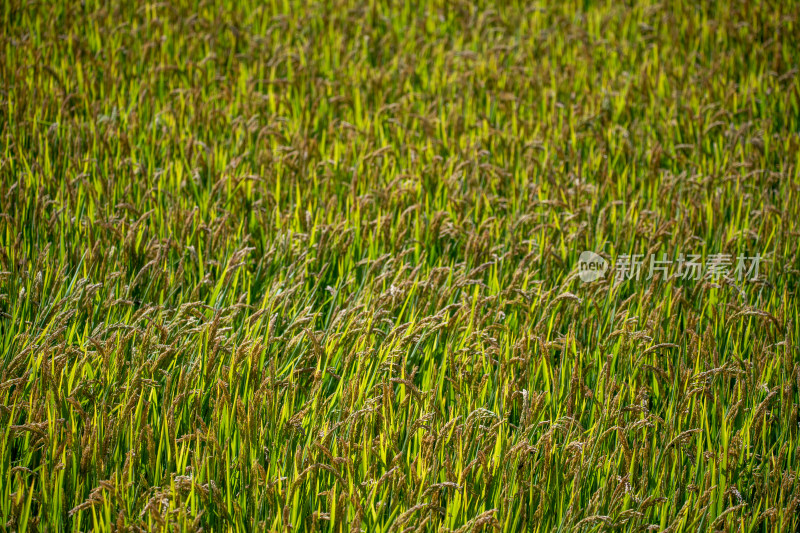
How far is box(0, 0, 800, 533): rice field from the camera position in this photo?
6.34ft

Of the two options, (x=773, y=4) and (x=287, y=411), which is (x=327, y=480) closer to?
(x=287, y=411)

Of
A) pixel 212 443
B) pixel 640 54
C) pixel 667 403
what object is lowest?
pixel 667 403

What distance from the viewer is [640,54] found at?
548 centimetres

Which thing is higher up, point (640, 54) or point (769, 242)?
point (640, 54)

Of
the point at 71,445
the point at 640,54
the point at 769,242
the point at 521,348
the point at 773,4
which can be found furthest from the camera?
the point at 773,4

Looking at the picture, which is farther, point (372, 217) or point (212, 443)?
point (372, 217)

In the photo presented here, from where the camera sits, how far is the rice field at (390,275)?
193 cm

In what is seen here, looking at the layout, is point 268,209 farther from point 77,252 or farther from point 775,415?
point 775,415

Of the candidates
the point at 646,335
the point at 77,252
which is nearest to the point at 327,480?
the point at 646,335

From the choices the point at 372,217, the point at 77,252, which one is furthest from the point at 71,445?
the point at 372,217

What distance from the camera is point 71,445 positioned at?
1866 mm

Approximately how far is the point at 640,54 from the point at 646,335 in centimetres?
372

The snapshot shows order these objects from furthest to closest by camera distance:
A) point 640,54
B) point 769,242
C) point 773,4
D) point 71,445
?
1. point 773,4
2. point 640,54
3. point 769,242
4. point 71,445

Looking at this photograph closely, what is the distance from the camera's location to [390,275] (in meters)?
2.79
